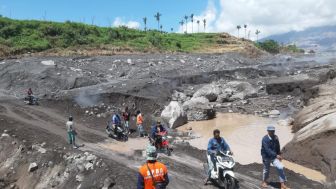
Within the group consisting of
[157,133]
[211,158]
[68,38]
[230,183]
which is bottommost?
[230,183]

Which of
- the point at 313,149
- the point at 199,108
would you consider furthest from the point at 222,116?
the point at 313,149

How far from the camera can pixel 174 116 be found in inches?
1222

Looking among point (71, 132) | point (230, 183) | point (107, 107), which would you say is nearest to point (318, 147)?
point (230, 183)

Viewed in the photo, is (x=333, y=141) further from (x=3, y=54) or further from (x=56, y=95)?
(x=3, y=54)

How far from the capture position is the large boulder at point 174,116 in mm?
30766

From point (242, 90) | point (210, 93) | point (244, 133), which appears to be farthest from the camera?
point (242, 90)

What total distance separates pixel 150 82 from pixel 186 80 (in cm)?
1067

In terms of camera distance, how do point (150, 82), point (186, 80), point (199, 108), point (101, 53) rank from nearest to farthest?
1. point (199, 108)
2. point (150, 82)
3. point (186, 80)
4. point (101, 53)

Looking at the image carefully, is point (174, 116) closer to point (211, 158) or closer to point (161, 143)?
point (161, 143)

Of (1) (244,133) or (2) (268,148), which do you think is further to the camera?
(1) (244,133)

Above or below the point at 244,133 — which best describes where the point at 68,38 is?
above

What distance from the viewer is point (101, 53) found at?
68.6 meters

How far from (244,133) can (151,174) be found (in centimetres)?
2109

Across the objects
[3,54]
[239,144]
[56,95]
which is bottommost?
[239,144]
